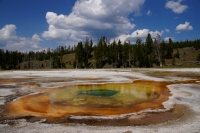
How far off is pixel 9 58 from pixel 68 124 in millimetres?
128610

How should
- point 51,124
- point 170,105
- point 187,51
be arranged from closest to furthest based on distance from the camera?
point 51,124 → point 170,105 → point 187,51

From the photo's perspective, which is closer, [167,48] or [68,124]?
[68,124]

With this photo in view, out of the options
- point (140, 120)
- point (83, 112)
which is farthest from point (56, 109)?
point (140, 120)

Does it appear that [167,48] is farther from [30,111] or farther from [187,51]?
[30,111]

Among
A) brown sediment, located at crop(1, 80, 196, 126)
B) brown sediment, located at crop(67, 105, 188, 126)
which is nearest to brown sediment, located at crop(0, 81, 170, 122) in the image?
brown sediment, located at crop(1, 80, 196, 126)

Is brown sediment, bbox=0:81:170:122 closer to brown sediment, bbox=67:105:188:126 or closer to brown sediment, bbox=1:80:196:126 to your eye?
→ brown sediment, bbox=1:80:196:126

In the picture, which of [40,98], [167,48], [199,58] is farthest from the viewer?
[167,48]

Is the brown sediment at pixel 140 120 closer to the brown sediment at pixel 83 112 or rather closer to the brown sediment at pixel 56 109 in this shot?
the brown sediment at pixel 83 112

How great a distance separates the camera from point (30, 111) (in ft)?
35.3

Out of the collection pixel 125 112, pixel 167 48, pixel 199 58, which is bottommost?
pixel 125 112

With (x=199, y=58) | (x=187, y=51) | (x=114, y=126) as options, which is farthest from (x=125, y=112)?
(x=187, y=51)

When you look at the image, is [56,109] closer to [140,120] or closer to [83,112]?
[83,112]

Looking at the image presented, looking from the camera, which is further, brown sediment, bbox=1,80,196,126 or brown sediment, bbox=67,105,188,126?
brown sediment, bbox=1,80,196,126

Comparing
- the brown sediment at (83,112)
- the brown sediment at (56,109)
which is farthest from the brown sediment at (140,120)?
the brown sediment at (56,109)
